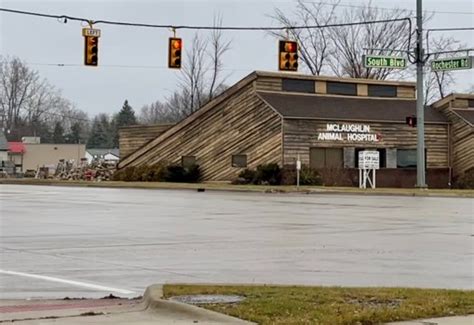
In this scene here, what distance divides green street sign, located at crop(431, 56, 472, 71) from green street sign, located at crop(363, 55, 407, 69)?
1.71 meters

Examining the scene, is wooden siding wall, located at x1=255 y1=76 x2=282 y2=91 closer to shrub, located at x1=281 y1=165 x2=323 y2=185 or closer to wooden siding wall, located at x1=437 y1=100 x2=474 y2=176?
shrub, located at x1=281 y1=165 x2=323 y2=185

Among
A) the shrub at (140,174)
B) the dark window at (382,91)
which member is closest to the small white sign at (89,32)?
the shrub at (140,174)

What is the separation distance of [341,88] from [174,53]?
2699 cm

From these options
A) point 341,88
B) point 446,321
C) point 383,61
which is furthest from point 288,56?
point 341,88

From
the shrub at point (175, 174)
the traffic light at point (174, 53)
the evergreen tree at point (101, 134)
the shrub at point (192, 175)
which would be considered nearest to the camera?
the traffic light at point (174, 53)

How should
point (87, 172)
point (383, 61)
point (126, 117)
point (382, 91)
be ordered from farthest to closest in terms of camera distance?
1. point (126, 117)
2. point (87, 172)
3. point (382, 91)
4. point (383, 61)

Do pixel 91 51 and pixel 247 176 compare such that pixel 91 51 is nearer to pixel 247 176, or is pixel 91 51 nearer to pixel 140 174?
pixel 247 176

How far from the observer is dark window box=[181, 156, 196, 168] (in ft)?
172

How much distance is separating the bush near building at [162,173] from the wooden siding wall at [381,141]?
7.31 meters

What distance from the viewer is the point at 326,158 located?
49281 millimetres

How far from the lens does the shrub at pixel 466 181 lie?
48.7 meters

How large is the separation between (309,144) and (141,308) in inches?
1601

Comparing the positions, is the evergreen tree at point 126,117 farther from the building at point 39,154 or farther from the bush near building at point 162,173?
the bush near building at point 162,173

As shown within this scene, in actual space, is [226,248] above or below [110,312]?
above
